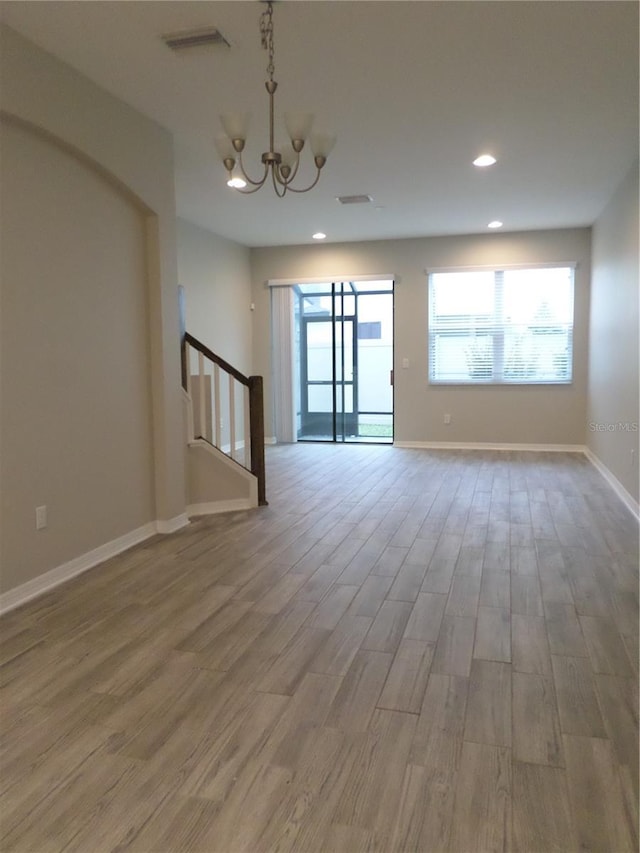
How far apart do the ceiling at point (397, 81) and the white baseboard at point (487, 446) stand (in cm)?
327

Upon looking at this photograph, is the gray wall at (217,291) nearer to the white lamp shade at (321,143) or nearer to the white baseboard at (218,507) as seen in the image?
the white baseboard at (218,507)

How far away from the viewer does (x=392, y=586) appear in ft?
10.8

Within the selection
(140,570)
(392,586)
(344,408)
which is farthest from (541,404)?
(140,570)

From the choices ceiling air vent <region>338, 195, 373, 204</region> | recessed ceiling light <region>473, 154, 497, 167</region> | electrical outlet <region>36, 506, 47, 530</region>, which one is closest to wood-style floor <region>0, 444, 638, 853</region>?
electrical outlet <region>36, 506, 47, 530</region>

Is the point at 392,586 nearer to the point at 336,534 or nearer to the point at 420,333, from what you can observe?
the point at 336,534

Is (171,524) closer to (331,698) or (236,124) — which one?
(331,698)

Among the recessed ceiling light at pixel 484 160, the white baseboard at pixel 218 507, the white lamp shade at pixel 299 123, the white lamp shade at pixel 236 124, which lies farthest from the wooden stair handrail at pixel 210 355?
the recessed ceiling light at pixel 484 160

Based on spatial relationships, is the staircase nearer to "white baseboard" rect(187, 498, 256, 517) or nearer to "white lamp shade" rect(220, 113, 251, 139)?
"white baseboard" rect(187, 498, 256, 517)

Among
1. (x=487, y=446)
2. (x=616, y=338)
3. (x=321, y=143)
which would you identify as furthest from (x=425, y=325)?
(x=321, y=143)

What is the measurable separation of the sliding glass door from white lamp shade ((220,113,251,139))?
574 cm

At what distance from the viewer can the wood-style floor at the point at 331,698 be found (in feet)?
5.32

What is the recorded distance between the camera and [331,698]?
2205mm

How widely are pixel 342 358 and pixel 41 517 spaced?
6.06m

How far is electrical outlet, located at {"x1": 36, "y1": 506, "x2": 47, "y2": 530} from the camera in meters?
3.20
